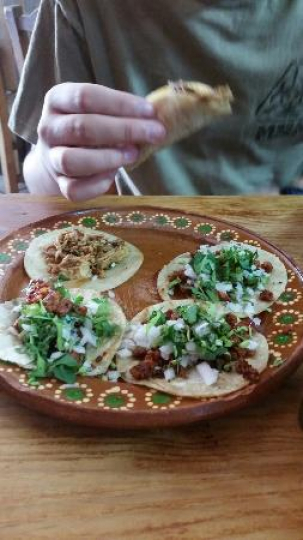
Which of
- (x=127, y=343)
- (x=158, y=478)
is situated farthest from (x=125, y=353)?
(x=158, y=478)

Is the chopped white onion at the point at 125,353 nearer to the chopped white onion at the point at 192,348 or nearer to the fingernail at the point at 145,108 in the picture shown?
the chopped white onion at the point at 192,348

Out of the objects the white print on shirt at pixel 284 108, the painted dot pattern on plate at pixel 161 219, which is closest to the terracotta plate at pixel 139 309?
the painted dot pattern on plate at pixel 161 219

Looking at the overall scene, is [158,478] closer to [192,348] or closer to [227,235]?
[192,348]

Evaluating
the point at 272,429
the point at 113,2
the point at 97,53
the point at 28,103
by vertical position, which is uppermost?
the point at 113,2

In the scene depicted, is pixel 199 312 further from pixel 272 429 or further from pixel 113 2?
pixel 113 2

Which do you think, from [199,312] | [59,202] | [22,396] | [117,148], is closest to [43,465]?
[22,396]

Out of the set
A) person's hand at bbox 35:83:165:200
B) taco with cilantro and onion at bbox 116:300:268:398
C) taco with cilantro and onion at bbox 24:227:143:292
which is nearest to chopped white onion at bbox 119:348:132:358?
taco with cilantro and onion at bbox 116:300:268:398

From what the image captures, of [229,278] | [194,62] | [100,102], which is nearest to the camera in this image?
[100,102]
